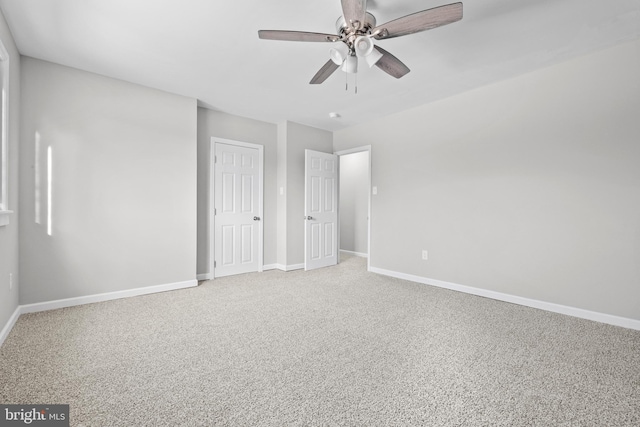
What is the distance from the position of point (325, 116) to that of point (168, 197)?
2574 mm

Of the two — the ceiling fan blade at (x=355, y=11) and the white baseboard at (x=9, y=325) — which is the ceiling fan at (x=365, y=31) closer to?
the ceiling fan blade at (x=355, y=11)

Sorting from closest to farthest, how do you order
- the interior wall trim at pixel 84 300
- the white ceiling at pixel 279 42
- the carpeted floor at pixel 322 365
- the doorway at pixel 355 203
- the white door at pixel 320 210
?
1. the carpeted floor at pixel 322 365
2. the white ceiling at pixel 279 42
3. the interior wall trim at pixel 84 300
4. the white door at pixel 320 210
5. the doorway at pixel 355 203

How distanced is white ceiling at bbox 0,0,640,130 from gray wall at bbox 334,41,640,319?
12.6 inches

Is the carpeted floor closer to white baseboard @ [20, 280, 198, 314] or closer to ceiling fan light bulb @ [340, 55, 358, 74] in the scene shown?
white baseboard @ [20, 280, 198, 314]

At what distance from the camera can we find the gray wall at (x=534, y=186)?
2600 millimetres

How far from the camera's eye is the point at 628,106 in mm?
2566

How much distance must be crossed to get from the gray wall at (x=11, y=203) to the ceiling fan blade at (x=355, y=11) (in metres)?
2.58

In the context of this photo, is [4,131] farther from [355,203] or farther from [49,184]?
[355,203]

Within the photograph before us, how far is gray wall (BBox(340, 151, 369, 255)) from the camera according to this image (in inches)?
253

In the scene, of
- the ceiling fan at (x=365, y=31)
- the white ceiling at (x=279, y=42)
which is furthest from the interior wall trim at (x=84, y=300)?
the ceiling fan at (x=365, y=31)

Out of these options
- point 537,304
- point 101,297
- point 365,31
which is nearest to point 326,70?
point 365,31

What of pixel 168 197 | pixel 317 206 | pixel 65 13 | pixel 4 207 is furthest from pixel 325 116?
pixel 4 207

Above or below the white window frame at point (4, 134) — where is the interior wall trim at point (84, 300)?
below

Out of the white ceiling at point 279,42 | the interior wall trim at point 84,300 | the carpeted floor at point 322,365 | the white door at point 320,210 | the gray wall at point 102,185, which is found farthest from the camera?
the white door at point 320,210
